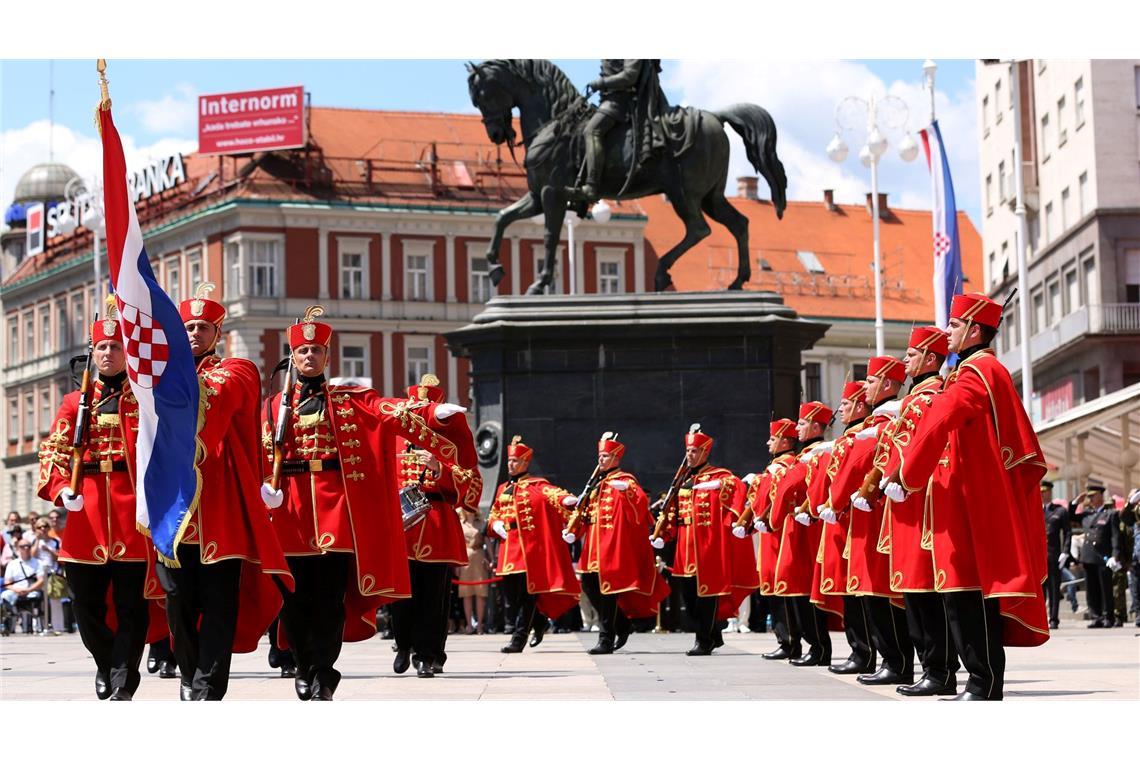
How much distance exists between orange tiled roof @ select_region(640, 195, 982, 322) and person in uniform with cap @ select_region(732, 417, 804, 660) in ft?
208

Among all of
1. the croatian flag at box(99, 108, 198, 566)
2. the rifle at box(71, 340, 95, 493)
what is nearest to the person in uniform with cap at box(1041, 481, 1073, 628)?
the rifle at box(71, 340, 95, 493)

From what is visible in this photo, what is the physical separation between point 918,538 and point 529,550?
853 cm

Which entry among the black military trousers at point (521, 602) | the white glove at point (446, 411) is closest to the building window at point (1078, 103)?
the black military trousers at point (521, 602)

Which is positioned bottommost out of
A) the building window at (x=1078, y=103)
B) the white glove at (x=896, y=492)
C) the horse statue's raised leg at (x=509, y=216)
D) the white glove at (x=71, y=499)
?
the white glove at (x=896, y=492)

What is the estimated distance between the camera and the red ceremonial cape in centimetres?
1194

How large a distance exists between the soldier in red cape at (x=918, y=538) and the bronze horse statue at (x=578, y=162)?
1310cm

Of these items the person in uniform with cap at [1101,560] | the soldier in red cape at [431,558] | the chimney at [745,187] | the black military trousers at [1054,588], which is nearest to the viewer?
the soldier in red cape at [431,558]

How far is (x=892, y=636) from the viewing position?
14.3 metres

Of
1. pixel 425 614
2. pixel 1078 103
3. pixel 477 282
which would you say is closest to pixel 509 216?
pixel 425 614

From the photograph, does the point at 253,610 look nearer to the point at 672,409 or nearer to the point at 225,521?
the point at 225,521

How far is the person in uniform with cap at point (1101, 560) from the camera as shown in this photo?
26297mm

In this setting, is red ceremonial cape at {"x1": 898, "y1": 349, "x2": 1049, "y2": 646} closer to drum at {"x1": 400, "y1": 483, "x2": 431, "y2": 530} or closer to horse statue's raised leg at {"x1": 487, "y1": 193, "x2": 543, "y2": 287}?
drum at {"x1": 400, "y1": 483, "x2": 431, "y2": 530}

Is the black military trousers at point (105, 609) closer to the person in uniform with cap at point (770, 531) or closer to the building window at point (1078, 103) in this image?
the person in uniform with cap at point (770, 531)

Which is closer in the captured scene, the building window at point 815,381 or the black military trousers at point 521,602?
the black military trousers at point 521,602
